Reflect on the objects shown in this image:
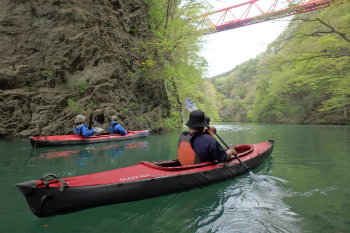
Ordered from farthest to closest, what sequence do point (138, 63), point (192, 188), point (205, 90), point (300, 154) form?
point (205, 90)
point (138, 63)
point (300, 154)
point (192, 188)

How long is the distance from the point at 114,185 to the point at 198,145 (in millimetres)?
1591

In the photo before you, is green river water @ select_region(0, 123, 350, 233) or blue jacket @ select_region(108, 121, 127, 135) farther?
blue jacket @ select_region(108, 121, 127, 135)

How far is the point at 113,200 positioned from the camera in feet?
8.93

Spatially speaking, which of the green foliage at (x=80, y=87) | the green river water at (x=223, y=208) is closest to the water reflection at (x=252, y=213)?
the green river water at (x=223, y=208)

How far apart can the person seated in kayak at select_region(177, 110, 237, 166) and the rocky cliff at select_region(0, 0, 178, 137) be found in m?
8.41

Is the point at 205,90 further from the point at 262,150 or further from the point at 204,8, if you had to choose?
the point at 262,150

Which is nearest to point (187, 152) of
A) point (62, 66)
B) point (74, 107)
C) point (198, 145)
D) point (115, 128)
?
point (198, 145)

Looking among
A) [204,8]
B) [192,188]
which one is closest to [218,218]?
[192,188]

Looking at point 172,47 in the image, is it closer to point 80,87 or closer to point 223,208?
point 80,87

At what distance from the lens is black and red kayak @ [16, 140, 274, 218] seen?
2307 millimetres

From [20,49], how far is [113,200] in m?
12.5

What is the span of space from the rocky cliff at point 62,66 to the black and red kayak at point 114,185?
8580mm

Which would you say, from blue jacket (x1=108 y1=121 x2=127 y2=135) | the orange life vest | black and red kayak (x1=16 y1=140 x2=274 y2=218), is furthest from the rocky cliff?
black and red kayak (x1=16 y1=140 x2=274 y2=218)

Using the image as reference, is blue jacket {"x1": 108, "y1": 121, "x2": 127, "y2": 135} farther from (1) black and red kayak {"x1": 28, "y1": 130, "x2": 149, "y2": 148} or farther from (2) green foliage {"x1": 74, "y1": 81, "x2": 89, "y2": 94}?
(2) green foliage {"x1": 74, "y1": 81, "x2": 89, "y2": 94}
